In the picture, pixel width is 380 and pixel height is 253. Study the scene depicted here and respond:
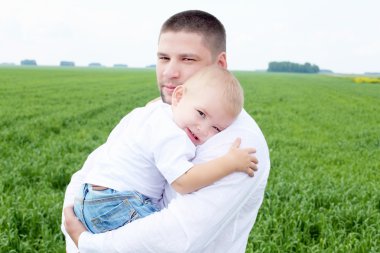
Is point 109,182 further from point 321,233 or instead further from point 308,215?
point 308,215

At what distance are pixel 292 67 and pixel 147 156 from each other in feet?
552

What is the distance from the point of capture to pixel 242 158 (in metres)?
1.64

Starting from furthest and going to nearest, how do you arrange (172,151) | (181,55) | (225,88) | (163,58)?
(163,58)
(181,55)
(225,88)
(172,151)

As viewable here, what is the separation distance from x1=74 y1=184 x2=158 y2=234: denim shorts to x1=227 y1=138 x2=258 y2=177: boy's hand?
473mm

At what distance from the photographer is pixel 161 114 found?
6.33ft

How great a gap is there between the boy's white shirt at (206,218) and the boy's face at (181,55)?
546 mm

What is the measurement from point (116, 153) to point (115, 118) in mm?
12850

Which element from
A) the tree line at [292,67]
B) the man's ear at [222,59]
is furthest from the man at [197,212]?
the tree line at [292,67]

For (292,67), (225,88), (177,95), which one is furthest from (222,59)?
(292,67)

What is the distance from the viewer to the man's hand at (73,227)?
1992 millimetres

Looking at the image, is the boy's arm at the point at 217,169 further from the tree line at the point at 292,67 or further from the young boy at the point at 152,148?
the tree line at the point at 292,67

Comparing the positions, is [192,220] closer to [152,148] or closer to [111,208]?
[152,148]

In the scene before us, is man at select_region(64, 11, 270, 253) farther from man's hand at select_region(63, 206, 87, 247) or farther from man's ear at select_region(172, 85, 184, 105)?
man's ear at select_region(172, 85, 184, 105)

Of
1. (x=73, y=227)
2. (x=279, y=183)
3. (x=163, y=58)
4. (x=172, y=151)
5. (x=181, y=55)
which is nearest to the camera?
(x=172, y=151)
